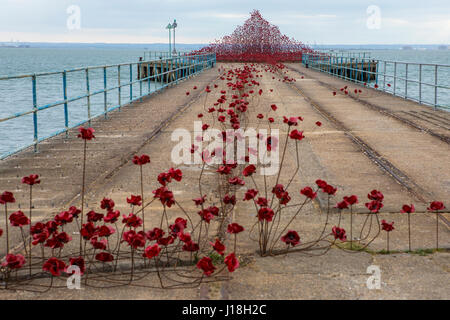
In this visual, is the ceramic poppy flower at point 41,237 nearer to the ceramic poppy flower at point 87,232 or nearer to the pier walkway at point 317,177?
the ceramic poppy flower at point 87,232

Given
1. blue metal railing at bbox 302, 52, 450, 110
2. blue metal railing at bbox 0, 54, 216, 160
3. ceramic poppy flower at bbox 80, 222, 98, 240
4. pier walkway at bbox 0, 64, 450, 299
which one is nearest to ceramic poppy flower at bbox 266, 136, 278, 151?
pier walkway at bbox 0, 64, 450, 299

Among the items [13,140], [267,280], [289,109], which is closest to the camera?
[267,280]

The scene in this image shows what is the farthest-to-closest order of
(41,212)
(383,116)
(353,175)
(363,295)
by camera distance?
(383,116) → (353,175) → (41,212) → (363,295)

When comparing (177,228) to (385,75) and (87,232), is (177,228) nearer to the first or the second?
(87,232)

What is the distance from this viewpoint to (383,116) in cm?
1248

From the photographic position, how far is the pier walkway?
344 centimetres

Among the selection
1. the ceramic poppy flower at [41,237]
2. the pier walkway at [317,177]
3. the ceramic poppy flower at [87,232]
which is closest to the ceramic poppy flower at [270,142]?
the pier walkway at [317,177]

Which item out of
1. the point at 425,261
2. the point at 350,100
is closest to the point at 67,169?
the point at 425,261

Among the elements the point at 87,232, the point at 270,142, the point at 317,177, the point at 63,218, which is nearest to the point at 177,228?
the point at 87,232

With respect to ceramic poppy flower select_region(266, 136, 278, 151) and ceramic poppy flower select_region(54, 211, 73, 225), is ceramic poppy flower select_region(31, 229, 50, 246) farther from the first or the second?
ceramic poppy flower select_region(266, 136, 278, 151)

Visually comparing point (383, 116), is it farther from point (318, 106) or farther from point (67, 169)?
point (67, 169)

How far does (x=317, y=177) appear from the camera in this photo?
648 centimetres

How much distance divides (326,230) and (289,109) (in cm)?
922

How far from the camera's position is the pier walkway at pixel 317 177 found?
3436 millimetres
